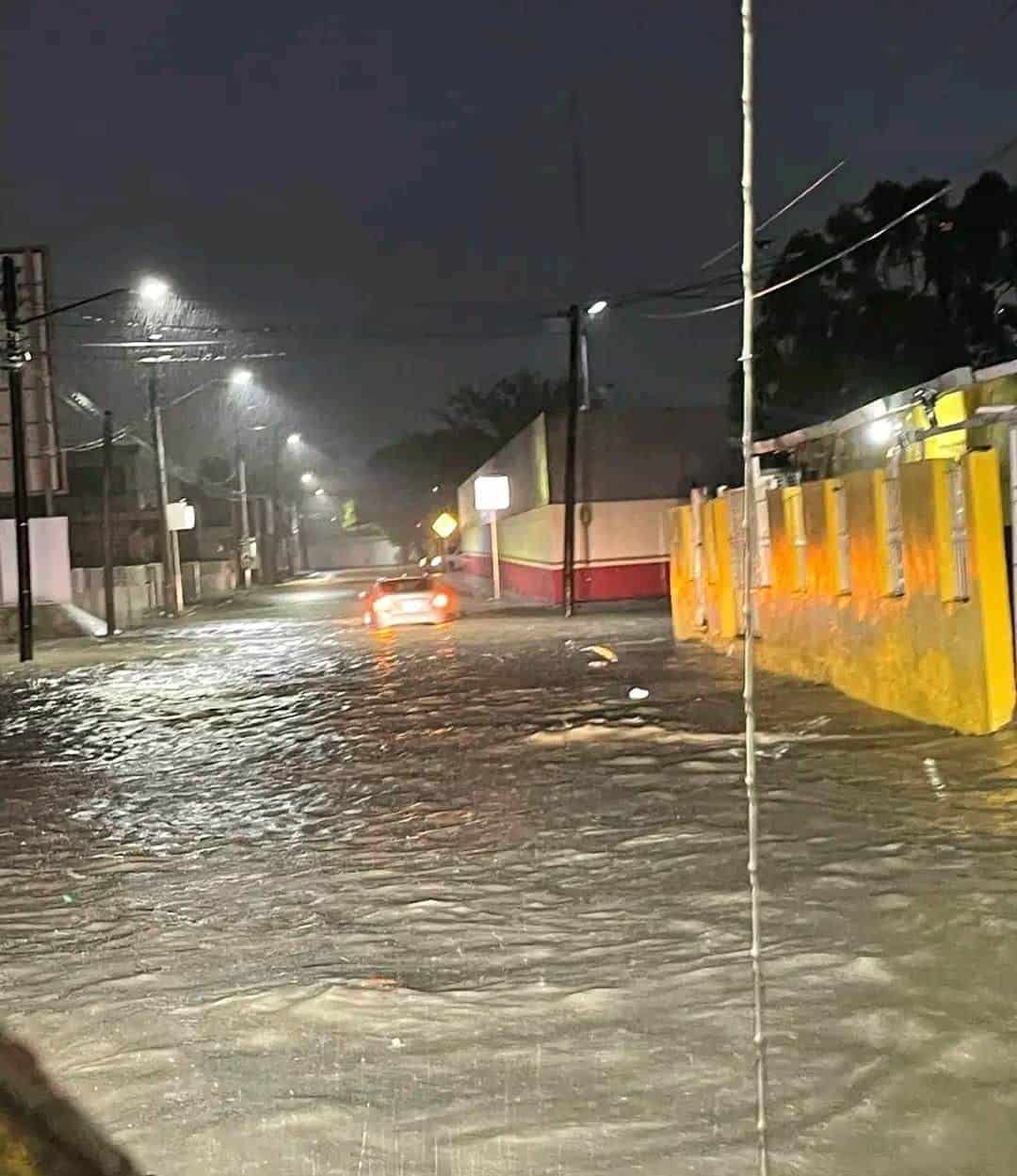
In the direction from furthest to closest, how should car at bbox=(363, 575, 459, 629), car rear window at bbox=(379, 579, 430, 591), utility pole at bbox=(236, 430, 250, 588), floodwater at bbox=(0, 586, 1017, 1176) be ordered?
utility pole at bbox=(236, 430, 250, 588) < car rear window at bbox=(379, 579, 430, 591) < car at bbox=(363, 575, 459, 629) < floodwater at bbox=(0, 586, 1017, 1176)

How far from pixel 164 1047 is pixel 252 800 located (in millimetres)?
5225

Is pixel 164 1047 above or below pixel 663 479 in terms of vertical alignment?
below

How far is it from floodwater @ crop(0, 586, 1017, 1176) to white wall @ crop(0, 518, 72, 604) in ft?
71.3

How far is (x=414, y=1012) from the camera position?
18.4ft

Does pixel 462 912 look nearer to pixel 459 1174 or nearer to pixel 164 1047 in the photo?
pixel 164 1047

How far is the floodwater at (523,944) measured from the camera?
14.6 feet

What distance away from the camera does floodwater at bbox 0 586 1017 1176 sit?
14.6 feet

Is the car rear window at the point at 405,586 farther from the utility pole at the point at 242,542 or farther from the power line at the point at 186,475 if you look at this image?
the utility pole at the point at 242,542

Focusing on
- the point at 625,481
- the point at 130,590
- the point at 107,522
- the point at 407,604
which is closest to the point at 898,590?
the point at 407,604

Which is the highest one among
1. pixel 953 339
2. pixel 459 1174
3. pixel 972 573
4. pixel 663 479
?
pixel 953 339

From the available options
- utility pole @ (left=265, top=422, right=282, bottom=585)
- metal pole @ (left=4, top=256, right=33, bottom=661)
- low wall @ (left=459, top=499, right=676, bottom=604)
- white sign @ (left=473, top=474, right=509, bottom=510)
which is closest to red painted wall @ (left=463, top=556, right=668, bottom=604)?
low wall @ (left=459, top=499, right=676, bottom=604)

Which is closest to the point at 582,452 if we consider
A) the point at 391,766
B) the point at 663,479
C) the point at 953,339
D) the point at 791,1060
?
the point at 663,479

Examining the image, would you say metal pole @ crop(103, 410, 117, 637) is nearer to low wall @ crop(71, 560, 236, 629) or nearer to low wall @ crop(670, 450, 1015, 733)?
low wall @ crop(71, 560, 236, 629)

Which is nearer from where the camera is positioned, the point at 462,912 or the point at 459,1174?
the point at 459,1174
